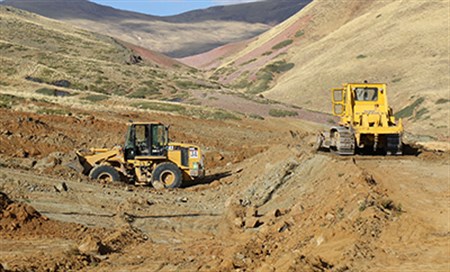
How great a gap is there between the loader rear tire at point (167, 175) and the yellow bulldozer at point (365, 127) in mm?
5983

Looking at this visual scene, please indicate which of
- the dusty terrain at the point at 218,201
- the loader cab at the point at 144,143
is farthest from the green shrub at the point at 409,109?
the loader cab at the point at 144,143

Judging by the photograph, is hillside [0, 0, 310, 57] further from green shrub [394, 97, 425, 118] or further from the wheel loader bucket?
the wheel loader bucket

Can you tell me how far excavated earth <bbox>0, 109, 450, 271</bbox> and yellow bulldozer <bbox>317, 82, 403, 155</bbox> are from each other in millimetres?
914

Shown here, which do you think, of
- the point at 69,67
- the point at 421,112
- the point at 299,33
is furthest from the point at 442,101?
the point at 299,33

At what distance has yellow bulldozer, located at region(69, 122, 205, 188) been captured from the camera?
22.5 m

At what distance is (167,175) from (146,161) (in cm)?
87

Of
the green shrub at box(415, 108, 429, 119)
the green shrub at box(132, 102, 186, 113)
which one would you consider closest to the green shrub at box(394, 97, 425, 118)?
the green shrub at box(415, 108, 429, 119)

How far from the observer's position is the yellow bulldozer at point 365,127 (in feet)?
79.6

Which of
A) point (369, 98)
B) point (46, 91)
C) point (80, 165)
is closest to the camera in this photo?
point (80, 165)

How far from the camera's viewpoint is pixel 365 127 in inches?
968

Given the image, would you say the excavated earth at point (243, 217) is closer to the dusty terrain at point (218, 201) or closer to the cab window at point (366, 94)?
the dusty terrain at point (218, 201)

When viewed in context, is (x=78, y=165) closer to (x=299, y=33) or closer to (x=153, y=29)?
(x=299, y=33)

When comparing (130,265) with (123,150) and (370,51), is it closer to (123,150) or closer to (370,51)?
(123,150)

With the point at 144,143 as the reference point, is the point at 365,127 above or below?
above
